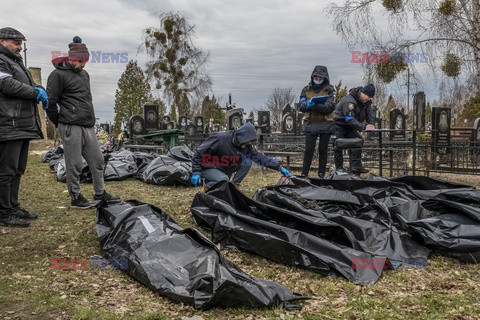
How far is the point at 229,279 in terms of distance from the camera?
110 inches

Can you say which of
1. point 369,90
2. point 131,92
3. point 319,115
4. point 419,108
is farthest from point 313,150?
point 131,92

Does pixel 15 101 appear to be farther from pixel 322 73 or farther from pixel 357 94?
pixel 357 94

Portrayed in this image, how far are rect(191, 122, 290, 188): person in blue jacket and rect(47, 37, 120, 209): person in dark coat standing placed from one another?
1.23m

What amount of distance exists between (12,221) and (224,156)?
8.50ft

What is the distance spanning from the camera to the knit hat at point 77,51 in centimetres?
509

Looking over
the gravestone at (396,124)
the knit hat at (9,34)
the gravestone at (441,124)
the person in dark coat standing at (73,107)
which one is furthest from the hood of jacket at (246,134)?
the gravestone at (396,124)

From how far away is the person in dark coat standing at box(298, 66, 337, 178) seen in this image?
22.8 ft

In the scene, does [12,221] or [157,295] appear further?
[12,221]

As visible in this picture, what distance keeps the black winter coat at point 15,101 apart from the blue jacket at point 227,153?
1.98 metres

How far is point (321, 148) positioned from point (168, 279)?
4689 millimetres

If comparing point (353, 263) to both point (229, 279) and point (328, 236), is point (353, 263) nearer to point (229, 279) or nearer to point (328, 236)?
point (328, 236)

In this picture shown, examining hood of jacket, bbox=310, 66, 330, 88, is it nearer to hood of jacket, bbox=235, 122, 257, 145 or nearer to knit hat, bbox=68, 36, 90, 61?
hood of jacket, bbox=235, 122, 257, 145

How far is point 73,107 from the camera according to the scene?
516cm

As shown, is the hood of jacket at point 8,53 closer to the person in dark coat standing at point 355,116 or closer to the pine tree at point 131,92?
the person in dark coat standing at point 355,116
